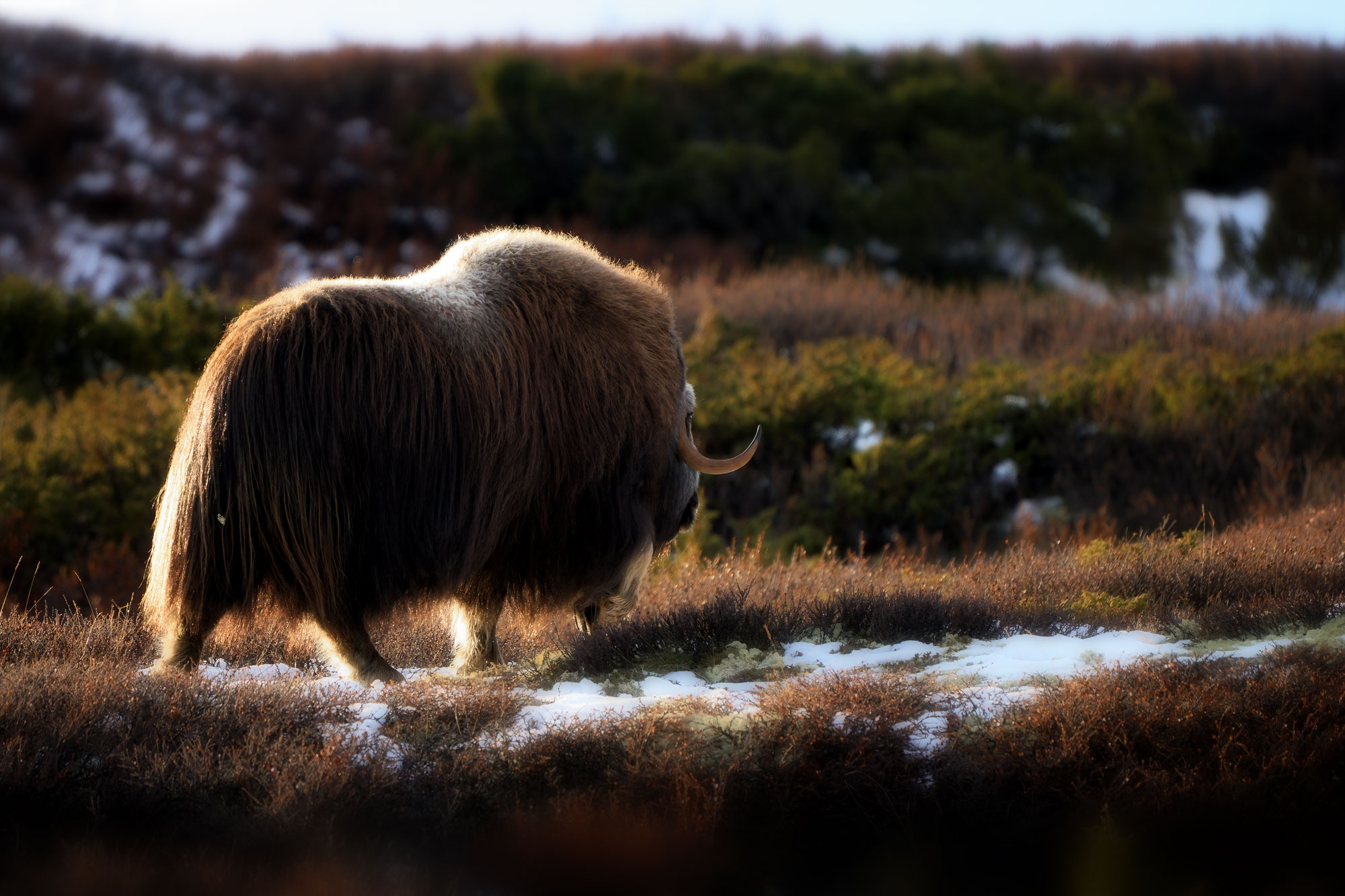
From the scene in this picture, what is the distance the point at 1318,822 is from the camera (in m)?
2.36

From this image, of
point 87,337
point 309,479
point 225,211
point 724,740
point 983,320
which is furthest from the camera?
point 225,211

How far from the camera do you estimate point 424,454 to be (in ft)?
10.1

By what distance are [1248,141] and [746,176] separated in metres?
8.82

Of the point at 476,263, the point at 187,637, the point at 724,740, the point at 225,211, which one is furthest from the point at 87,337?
the point at 724,740

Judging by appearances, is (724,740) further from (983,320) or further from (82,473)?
(983,320)

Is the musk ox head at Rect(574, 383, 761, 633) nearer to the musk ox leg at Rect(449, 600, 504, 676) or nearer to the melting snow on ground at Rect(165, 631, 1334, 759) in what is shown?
the musk ox leg at Rect(449, 600, 504, 676)

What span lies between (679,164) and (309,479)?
14.8m

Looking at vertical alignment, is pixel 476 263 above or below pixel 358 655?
above

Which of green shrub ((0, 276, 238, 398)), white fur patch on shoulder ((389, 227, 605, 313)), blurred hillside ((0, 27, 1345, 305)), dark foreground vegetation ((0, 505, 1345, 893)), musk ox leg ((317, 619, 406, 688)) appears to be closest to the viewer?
dark foreground vegetation ((0, 505, 1345, 893))

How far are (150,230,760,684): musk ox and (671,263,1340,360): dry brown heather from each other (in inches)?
226

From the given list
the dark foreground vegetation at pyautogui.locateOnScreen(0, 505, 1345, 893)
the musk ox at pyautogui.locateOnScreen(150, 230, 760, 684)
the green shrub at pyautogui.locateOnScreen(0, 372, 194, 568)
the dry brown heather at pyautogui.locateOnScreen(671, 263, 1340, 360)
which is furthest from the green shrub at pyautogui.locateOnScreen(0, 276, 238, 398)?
the dark foreground vegetation at pyautogui.locateOnScreen(0, 505, 1345, 893)

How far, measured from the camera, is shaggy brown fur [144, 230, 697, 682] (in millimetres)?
2896

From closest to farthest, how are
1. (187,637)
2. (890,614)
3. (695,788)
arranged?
1. (695,788)
2. (187,637)
3. (890,614)

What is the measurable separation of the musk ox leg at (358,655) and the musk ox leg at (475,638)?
1.28ft
